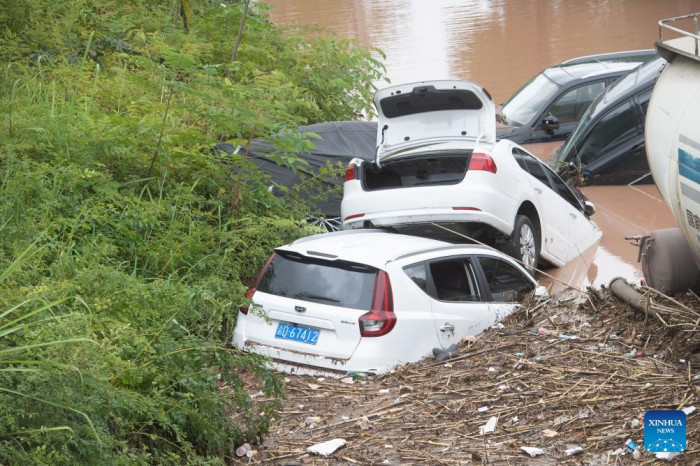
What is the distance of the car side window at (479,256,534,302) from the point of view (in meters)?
8.98

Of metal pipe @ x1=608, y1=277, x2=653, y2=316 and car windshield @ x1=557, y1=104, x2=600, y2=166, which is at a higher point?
metal pipe @ x1=608, y1=277, x2=653, y2=316

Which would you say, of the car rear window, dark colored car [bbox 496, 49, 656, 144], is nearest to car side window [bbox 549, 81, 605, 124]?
dark colored car [bbox 496, 49, 656, 144]

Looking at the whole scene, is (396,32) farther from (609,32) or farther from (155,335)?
(155,335)

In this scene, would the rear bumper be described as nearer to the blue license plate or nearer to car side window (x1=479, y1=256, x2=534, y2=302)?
car side window (x1=479, y1=256, x2=534, y2=302)

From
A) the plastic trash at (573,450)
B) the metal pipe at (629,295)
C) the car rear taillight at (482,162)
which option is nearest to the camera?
the plastic trash at (573,450)

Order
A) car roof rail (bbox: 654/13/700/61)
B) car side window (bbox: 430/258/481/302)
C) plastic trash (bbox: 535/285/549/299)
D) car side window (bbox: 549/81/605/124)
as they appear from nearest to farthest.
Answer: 1. car roof rail (bbox: 654/13/700/61)
2. car side window (bbox: 430/258/481/302)
3. plastic trash (bbox: 535/285/549/299)
4. car side window (bbox: 549/81/605/124)

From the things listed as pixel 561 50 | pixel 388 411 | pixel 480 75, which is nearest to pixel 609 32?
Answer: pixel 561 50

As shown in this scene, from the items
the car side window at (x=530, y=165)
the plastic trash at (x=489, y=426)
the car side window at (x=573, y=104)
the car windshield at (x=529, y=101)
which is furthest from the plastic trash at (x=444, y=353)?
the car side window at (x=573, y=104)

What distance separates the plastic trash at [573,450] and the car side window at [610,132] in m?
9.14

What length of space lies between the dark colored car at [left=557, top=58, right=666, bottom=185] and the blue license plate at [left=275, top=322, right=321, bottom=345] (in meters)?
7.82

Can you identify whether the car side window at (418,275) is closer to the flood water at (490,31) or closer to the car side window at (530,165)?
the car side window at (530,165)

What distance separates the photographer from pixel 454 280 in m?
8.55

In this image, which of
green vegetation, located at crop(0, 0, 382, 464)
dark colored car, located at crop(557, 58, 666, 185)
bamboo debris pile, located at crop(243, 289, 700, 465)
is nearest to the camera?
green vegetation, located at crop(0, 0, 382, 464)

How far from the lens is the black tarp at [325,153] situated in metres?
11.5
